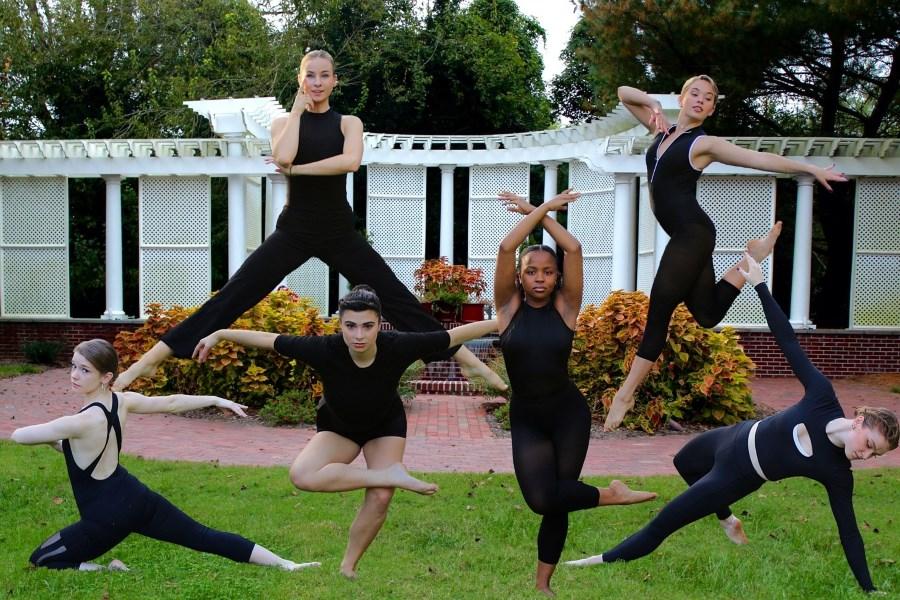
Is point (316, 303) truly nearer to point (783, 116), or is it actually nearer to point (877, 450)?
point (783, 116)

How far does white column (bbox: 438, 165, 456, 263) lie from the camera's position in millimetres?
18219

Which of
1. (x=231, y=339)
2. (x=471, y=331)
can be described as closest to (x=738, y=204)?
(x=471, y=331)

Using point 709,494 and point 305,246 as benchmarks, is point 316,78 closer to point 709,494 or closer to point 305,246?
point 305,246

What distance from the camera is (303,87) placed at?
527cm

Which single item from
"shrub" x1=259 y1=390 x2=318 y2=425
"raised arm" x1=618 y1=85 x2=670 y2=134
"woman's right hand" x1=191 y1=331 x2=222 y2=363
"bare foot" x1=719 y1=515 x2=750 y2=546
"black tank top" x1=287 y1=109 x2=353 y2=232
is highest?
"raised arm" x1=618 y1=85 x2=670 y2=134

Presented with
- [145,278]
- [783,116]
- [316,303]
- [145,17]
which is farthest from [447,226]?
[145,17]

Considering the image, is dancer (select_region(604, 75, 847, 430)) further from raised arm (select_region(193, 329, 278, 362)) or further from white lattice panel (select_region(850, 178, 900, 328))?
white lattice panel (select_region(850, 178, 900, 328))

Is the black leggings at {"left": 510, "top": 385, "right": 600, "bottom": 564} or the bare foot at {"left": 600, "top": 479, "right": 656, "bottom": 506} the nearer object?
the black leggings at {"left": 510, "top": 385, "right": 600, "bottom": 564}

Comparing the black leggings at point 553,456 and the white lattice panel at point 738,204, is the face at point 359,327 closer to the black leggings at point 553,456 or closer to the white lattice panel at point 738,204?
the black leggings at point 553,456

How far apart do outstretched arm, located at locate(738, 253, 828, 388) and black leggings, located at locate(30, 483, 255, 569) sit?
10.4 ft

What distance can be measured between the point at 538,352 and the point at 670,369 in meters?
6.45

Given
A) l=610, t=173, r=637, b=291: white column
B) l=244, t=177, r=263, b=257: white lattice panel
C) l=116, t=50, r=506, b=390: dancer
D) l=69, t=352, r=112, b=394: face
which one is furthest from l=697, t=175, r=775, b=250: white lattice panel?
l=69, t=352, r=112, b=394: face

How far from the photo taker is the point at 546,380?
5.06m

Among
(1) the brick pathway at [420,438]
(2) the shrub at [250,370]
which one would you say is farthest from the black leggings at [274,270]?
(2) the shrub at [250,370]
